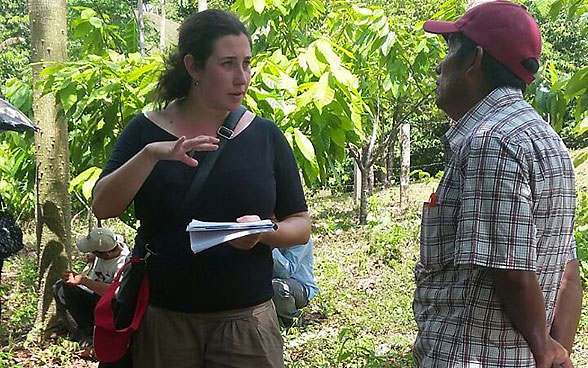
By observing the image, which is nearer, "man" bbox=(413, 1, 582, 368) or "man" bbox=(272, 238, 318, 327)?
"man" bbox=(413, 1, 582, 368)

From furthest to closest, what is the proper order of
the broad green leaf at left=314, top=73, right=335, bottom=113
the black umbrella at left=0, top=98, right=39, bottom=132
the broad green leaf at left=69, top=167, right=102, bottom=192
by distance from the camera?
the broad green leaf at left=69, top=167, right=102, bottom=192, the broad green leaf at left=314, top=73, right=335, bottom=113, the black umbrella at left=0, top=98, right=39, bottom=132

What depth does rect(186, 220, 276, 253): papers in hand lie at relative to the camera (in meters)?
1.81

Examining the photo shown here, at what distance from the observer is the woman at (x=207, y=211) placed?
203cm

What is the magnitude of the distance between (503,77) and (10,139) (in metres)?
4.71

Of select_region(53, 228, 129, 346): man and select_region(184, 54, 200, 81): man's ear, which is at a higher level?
select_region(184, 54, 200, 81): man's ear

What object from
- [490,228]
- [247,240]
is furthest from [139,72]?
[490,228]

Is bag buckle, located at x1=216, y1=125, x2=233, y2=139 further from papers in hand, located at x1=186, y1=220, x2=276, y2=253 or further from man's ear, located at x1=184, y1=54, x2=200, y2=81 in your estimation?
papers in hand, located at x1=186, y1=220, x2=276, y2=253

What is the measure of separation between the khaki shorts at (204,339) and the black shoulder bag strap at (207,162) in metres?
0.36

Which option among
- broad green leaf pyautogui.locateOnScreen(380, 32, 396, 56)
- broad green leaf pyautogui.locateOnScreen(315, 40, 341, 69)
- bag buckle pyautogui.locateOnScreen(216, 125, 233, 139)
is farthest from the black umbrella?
broad green leaf pyautogui.locateOnScreen(380, 32, 396, 56)

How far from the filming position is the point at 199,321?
6.74 ft

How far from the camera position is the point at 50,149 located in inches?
174

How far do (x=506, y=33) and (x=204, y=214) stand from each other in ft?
3.32

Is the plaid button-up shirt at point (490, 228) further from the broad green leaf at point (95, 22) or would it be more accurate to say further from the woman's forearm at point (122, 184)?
the broad green leaf at point (95, 22)

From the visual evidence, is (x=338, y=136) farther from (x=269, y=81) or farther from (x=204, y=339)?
(x=204, y=339)
